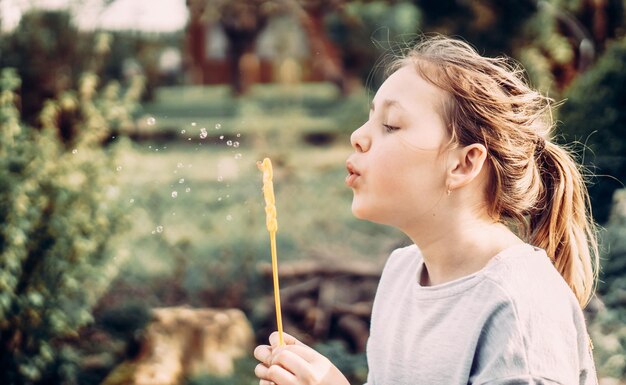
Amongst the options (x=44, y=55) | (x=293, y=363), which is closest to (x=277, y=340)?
(x=293, y=363)

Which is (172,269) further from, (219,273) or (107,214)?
(107,214)

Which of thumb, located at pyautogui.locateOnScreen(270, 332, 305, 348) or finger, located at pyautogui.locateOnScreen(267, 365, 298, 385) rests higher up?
thumb, located at pyautogui.locateOnScreen(270, 332, 305, 348)

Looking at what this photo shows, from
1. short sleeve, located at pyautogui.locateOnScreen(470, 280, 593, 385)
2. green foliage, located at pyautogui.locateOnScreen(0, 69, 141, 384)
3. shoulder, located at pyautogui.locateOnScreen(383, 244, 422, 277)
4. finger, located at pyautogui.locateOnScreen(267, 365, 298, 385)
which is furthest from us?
green foliage, located at pyautogui.locateOnScreen(0, 69, 141, 384)

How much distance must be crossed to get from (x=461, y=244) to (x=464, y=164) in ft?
0.50

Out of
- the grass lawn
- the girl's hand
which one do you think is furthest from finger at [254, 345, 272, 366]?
the grass lawn

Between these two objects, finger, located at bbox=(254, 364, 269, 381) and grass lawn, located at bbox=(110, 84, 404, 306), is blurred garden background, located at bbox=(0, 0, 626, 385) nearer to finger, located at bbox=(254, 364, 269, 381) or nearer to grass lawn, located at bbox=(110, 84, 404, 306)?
grass lawn, located at bbox=(110, 84, 404, 306)

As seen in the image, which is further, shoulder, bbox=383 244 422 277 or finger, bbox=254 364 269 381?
shoulder, bbox=383 244 422 277

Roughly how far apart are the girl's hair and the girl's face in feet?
0.12

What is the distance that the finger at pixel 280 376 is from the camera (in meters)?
1.48

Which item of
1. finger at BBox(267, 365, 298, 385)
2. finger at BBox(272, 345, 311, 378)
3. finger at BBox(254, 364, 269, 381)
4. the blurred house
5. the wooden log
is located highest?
the blurred house

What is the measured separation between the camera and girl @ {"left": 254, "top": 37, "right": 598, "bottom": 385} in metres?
1.41

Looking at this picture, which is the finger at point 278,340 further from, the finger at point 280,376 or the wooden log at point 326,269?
the wooden log at point 326,269

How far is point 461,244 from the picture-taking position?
5.09ft

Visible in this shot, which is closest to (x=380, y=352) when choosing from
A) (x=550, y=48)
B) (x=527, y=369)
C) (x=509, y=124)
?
(x=527, y=369)
